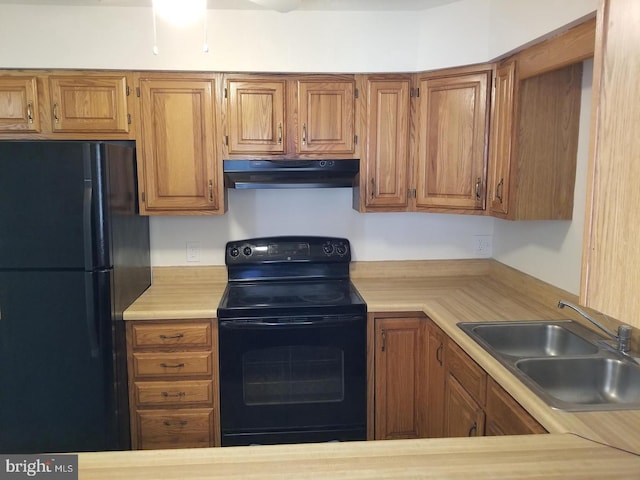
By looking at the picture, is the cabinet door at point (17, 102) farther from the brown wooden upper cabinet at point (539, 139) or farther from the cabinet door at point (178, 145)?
the brown wooden upper cabinet at point (539, 139)

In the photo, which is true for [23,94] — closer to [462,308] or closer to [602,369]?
[462,308]

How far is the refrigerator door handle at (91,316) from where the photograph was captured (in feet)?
7.19

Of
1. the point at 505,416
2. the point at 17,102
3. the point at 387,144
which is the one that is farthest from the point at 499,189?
the point at 17,102

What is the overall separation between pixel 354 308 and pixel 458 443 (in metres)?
1.28

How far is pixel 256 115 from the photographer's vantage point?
8.51 feet

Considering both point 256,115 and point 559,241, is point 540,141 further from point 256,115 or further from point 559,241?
point 256,115

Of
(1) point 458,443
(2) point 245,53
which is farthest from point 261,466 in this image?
(2) point 245,53

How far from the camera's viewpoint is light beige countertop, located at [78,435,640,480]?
1078 mm

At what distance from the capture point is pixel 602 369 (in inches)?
69.0

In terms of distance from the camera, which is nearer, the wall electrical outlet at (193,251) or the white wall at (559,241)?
the white wall at (559,241)

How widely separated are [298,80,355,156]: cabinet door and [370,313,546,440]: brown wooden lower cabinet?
0.98m

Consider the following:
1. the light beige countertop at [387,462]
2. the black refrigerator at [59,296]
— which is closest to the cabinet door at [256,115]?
the black refrigerator at [59,296]

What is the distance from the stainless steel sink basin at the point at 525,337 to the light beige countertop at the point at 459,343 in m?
0.08

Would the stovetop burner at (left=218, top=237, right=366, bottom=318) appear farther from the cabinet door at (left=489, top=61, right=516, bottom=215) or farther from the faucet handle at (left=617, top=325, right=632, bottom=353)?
the faucet handle at (left=617, top=325, right=632, bottom=353)
